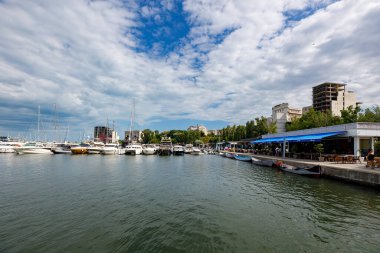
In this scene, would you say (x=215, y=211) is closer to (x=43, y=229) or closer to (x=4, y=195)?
(x=43, y=229)

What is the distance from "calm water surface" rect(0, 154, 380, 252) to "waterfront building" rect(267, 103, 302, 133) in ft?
285

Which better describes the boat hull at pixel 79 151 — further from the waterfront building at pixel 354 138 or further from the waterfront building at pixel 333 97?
the waterfront building at pixel 333 97

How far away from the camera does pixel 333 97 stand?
118688 millimetres

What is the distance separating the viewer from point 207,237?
9109 mm

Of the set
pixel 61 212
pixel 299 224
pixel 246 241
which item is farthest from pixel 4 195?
pixel 299 224

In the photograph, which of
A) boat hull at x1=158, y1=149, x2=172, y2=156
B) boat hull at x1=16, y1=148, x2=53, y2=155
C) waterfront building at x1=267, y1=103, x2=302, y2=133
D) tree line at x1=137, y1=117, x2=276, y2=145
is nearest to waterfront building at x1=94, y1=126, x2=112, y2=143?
tree line at x1=137, y1=117, x2=276, y2=145

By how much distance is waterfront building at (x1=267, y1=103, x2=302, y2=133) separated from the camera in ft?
330

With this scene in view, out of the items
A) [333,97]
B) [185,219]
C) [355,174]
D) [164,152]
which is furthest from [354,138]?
[333,97]

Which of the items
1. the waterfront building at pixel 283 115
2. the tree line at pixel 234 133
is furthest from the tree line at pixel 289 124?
the waterfront building at pixel 283 115

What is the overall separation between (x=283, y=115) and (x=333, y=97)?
36.9 metres

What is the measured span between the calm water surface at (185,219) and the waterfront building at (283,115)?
8683cm

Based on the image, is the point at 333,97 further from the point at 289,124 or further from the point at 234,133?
the point at 234,133

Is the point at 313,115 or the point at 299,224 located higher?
the point at 313,115

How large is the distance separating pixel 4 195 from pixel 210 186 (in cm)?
1579
